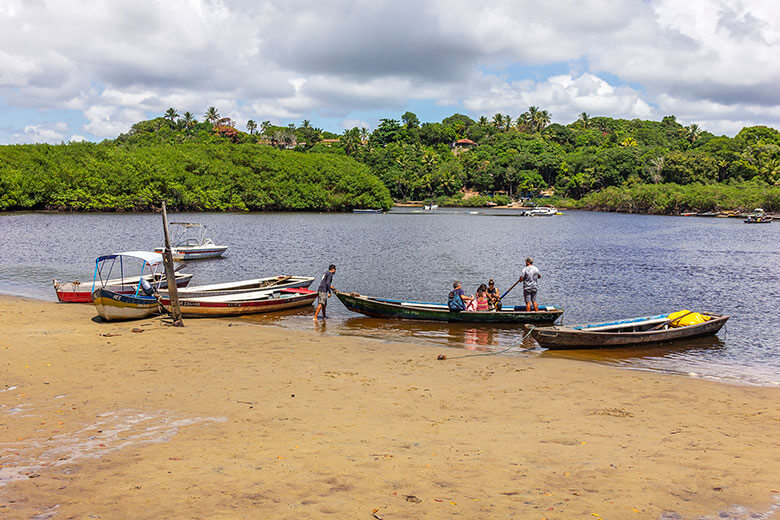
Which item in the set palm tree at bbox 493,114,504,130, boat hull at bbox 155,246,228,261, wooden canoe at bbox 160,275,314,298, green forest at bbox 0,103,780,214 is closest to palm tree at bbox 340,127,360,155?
green forest at bbox 0,103,780,214

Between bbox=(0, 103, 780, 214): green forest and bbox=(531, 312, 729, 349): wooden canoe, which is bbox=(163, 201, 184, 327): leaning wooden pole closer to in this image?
bbox=(531, 312, 729, 349): wooden canoe

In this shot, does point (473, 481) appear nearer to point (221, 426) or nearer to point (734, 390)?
point (221, 426)

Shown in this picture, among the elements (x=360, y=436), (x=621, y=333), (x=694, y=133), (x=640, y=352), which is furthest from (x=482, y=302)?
(x=694, y=133)

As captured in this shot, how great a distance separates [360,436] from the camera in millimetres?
9383

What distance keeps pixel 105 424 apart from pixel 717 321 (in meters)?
18.9

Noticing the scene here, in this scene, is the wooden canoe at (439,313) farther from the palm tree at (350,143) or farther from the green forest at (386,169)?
the palm tree at (350,143)

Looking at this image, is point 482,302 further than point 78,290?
No

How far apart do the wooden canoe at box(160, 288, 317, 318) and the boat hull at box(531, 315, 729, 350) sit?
10400mm

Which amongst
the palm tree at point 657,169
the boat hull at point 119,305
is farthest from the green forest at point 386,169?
the boat hull at point 119,305

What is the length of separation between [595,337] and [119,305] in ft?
51.8

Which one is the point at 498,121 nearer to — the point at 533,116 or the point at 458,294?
the point at 533,116

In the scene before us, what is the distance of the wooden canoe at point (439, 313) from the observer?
20.4 meters

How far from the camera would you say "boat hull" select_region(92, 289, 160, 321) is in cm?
1877

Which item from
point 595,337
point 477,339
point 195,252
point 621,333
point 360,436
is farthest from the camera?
point 195,252
